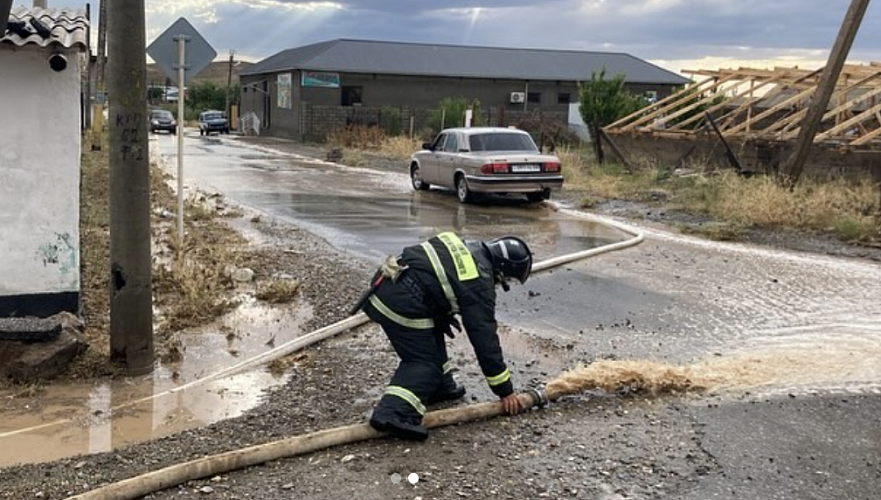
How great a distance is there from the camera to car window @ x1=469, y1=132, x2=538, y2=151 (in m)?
17.1

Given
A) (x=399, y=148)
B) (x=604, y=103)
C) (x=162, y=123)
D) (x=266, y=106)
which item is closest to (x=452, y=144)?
(x=604, y=103)

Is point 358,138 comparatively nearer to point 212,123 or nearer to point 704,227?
point 212,123

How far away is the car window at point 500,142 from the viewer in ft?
56.2

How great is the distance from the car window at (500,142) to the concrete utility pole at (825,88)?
4.95 meters

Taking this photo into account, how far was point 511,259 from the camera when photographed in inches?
195

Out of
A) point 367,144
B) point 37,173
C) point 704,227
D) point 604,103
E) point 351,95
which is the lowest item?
point 704,227

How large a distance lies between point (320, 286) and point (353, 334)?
5.72ft

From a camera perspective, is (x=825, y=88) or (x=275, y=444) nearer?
(x=275, y=444)

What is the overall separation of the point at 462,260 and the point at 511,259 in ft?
1.08

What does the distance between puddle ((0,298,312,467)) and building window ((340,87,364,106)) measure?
40.8 meters

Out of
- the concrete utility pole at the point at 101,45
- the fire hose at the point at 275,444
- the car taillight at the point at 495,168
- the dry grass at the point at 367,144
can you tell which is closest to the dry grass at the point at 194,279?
the fire hose at the point at 275,444

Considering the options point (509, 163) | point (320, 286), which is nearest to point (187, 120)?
point (509, 163)

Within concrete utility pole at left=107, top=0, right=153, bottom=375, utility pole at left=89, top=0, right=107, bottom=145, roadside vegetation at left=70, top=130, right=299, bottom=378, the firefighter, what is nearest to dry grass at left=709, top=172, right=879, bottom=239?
roadside vegetation at left=70, top=130, right=299, bottom=378

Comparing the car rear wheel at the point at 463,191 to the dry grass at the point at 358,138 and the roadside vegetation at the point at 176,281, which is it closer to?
the roadside vegetation at the point at 176,281
